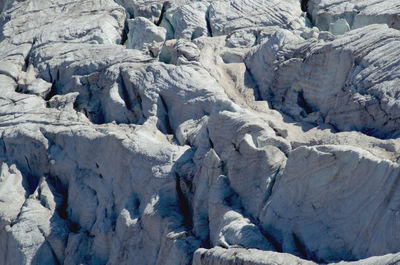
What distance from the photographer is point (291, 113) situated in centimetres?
2325

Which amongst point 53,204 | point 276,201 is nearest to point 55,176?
point 53,204

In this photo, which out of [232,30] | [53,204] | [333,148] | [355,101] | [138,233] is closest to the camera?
[333,148]

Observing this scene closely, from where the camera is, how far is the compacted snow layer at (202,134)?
19016 millimetres

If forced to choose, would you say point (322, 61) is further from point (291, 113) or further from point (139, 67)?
point (139, 67)

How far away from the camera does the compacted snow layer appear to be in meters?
19.0

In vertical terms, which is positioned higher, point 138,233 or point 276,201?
point 276,201

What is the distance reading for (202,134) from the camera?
75.4ft

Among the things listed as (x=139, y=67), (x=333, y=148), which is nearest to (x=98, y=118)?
(x=139, y=67)

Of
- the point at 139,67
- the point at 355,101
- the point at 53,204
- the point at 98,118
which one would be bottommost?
the point at 53,204

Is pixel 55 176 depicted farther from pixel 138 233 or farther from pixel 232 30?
pixel 232 30

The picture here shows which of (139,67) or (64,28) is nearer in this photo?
(139,67)

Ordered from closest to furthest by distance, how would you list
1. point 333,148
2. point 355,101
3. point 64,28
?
1. point 333,148
2. point 355,101
3. point 64,28

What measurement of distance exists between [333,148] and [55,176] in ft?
35.7

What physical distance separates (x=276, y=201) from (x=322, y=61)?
4.71 metres
